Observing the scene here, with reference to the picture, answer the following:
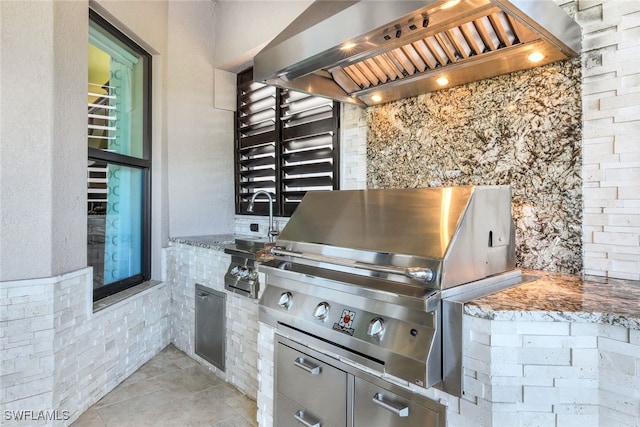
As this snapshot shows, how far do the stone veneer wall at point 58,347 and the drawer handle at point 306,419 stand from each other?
1.47 meters

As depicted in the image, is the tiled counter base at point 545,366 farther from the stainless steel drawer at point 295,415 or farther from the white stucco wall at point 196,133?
the white stucco wall at point 196,133

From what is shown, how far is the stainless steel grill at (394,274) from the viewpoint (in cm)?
126

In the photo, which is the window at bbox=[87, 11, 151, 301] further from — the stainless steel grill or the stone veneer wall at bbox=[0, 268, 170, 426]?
the stainless steel grill

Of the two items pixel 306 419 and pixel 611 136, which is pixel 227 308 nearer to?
pixel 306 419

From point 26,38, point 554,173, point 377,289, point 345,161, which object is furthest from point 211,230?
point 554,173

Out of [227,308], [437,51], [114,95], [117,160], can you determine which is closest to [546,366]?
[437,51]

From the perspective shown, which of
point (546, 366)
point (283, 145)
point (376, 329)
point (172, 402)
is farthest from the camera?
point (283, 145)

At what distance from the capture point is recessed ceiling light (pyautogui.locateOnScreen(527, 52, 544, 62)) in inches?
66.8

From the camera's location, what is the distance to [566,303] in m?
1.25

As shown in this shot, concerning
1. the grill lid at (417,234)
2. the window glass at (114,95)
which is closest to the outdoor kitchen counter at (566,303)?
the grill lid at (417,234)

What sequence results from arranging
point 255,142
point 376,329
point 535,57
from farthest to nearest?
point 255,142 → point 535,57 → point 376,329

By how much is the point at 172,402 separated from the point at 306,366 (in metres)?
1.33

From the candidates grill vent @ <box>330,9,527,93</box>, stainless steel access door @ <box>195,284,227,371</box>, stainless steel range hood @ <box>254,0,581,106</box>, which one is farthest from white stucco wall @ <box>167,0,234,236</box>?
grill vent @ <box>330,9,527,93</box>

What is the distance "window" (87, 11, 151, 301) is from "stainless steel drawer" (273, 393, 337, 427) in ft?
5.68
